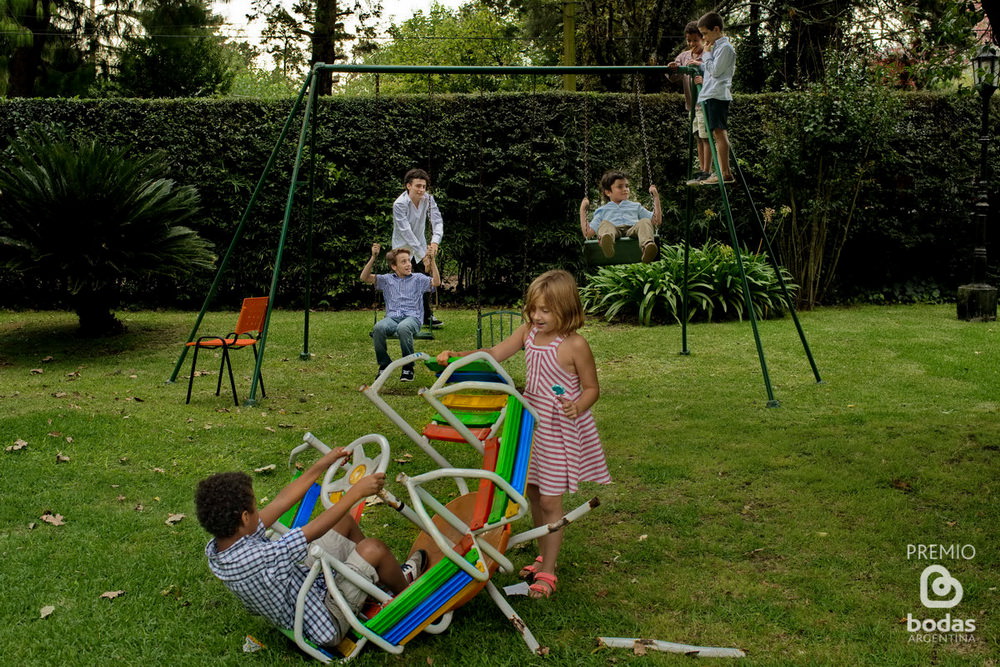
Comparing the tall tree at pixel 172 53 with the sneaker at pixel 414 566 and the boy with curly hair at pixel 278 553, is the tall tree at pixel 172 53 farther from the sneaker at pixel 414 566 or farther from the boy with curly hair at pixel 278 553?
the boy with curly hair at pixel 278 553

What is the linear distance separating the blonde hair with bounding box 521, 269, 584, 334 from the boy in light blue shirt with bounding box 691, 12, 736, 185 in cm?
392

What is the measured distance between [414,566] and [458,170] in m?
10.2

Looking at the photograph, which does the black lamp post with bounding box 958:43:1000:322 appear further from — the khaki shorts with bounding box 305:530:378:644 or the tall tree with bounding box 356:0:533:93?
the tall tree with bounding box 356:0:533:93

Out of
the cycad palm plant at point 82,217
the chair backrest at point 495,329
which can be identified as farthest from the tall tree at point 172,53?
the chair backrest at point 495,329

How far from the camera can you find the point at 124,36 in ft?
61.5

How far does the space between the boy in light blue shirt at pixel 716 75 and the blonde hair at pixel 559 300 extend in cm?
392

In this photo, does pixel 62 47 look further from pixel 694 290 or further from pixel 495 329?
pixel 694 290

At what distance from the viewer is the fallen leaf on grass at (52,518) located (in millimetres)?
4636

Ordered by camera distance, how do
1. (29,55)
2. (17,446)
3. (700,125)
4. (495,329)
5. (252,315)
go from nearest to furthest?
1. (17,446)
2. (252,315)
3. (700,125)
4. (495,329)
5. (29,55)

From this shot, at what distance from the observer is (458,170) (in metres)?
13.2

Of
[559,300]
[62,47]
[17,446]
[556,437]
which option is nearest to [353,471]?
[556,437]

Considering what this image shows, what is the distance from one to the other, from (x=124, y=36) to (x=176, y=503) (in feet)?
55.1

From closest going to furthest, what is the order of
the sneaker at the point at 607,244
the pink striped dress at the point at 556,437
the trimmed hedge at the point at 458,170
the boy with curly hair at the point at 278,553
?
the boy with curly hair at the point at 278,553
the pink striped dress at the point at 556,437
the sneaker at the point at 607,244
the trimmed hedge at the point at 458,170

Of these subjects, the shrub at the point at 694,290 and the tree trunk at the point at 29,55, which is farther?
the tree trunk at the point at 29,55
